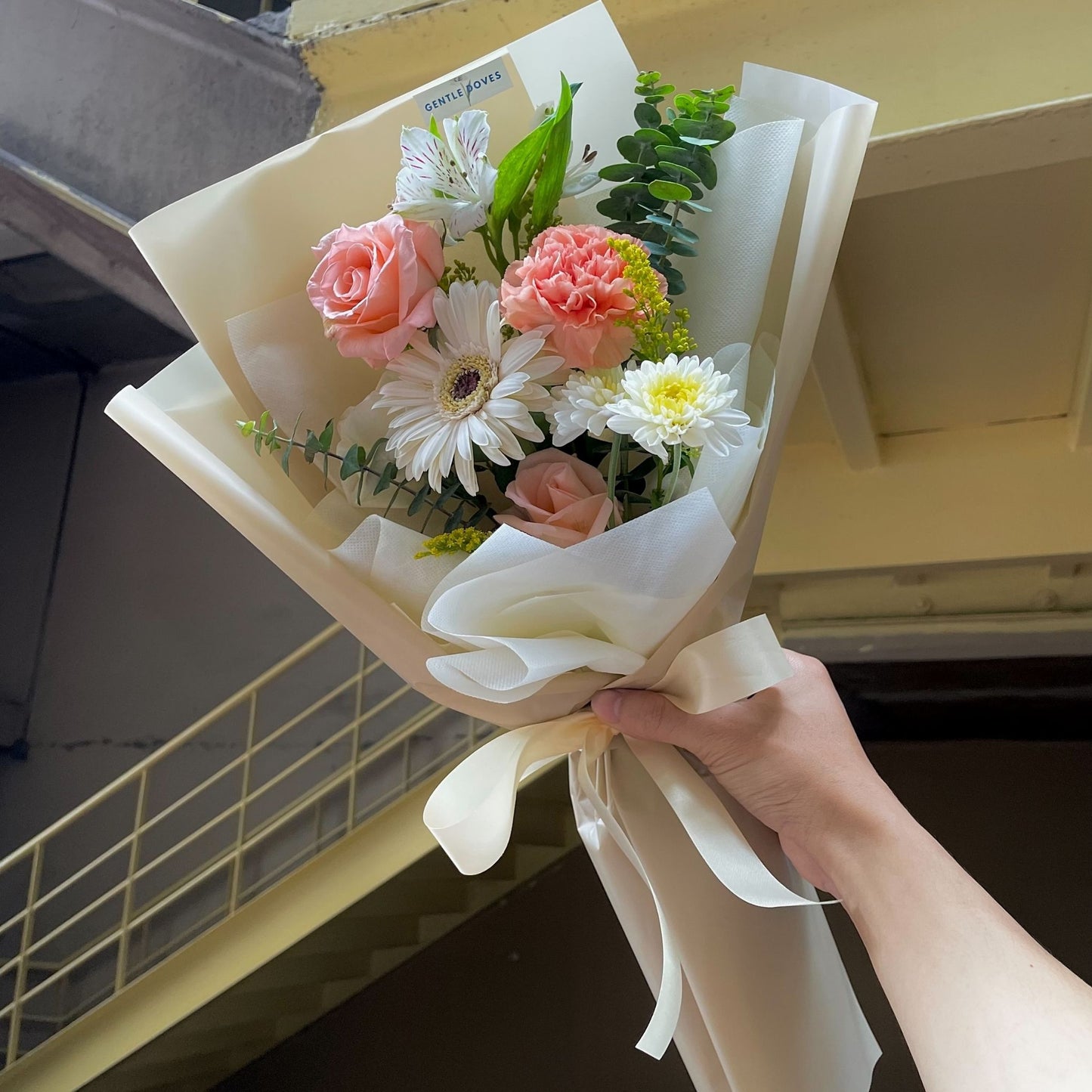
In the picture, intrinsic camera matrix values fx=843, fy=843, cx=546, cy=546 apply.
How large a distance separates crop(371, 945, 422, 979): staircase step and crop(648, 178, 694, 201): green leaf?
2.46m

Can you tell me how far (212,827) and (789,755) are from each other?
7.58 ft

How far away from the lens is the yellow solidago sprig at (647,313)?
0.58 metres

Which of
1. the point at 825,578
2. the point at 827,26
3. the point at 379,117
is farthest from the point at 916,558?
the point at 379,117

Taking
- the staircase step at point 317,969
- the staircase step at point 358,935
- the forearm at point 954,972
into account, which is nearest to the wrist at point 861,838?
the forearm at point 954,972

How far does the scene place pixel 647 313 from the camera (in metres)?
0.59

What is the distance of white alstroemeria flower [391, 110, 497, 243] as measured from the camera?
60cm

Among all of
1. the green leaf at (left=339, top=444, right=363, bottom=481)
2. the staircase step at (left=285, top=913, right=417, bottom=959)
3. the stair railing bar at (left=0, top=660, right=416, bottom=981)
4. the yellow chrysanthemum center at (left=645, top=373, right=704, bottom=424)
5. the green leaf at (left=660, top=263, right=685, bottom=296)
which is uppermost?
the green leaf at (left=660, top=263, right=685, bottom=296)

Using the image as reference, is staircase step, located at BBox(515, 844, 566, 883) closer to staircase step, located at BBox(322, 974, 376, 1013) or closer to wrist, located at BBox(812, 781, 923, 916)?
staircase step, located at BBox(322, 974, 376, 1013)

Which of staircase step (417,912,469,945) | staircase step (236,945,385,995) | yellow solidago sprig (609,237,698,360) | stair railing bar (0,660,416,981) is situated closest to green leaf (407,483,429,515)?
yellow solidago sprig (609,237,698,360)

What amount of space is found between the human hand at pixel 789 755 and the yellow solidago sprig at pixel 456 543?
0.66ft

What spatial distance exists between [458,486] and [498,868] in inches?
81.4

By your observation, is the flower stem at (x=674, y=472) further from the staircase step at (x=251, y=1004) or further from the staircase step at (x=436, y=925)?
the staircase step at (x=436, y=925)

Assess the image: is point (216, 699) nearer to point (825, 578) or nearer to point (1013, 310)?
point (825, 578)

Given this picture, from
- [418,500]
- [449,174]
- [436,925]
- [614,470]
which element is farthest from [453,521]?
[436,925]
